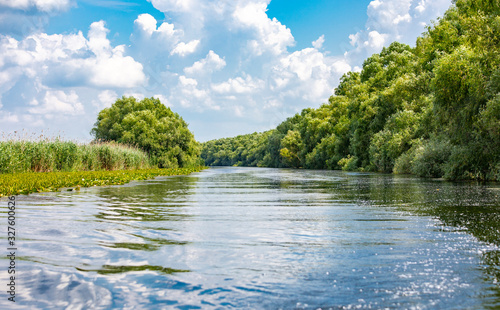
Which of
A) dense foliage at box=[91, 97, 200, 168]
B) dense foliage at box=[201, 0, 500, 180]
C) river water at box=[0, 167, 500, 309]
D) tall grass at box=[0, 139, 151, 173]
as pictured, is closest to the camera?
river water at box=[0, 167, 500, 309]

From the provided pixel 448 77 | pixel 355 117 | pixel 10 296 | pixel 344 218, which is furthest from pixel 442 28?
pixel 10 296

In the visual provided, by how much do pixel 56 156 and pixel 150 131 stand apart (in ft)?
105

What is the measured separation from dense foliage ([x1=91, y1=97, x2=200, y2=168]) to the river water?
5108cm

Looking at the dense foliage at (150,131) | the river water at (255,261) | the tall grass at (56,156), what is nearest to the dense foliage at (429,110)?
the river water at (255,261)

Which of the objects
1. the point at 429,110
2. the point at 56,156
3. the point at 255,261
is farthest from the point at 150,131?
the point at 255,261

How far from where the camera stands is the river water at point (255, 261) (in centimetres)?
433

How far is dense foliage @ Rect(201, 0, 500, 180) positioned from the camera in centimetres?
2331

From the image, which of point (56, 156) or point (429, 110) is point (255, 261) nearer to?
point (56, 156)

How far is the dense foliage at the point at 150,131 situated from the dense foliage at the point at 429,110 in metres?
27.1

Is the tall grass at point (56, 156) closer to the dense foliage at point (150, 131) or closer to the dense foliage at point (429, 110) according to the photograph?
the dense foliage at point (150, 131)

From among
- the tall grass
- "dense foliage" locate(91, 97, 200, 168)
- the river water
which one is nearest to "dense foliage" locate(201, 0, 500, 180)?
the river water

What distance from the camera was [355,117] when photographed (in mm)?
68062

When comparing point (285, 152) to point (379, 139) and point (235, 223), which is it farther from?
point (235, 223)

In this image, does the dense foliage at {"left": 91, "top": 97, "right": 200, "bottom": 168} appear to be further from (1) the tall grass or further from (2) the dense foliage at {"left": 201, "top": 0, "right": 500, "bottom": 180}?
(2) the dense foliage at {"left": 201, "top": 0, "right": 500, "bottom": 180}
